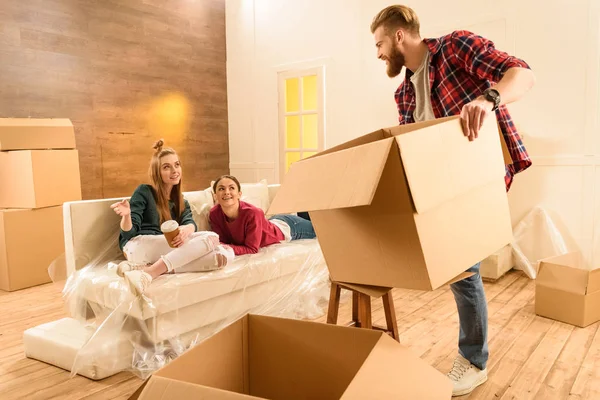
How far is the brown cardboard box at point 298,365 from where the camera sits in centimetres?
65

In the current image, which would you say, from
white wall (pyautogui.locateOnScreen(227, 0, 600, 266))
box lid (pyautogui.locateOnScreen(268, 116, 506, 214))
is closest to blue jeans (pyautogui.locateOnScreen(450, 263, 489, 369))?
box lid (pyautogui.locateOnScreen(268, 116, 506, 214))

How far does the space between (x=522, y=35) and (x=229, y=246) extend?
8.90ft

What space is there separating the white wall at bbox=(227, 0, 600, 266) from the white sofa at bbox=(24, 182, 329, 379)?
206 centimetres

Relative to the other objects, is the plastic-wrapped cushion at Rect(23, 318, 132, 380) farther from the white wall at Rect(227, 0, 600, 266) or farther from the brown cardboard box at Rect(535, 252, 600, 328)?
the white wall at Rect(227, 0, 600, 266)

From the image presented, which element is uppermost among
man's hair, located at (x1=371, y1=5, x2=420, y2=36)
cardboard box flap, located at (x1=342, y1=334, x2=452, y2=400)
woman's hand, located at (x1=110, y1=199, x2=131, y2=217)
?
man's hair, located at (x1=371, y1=5, x2=420, y2=36)

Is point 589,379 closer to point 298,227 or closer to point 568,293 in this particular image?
point 568,293

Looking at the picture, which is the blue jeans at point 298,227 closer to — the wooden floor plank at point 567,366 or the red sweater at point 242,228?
the red sweater at point 242,228

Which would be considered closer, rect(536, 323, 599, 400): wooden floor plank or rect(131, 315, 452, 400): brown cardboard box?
rect(131, 315, 452, 400): brown cardboard box

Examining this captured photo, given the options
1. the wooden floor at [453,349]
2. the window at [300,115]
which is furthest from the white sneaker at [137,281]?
the window at [300,115]

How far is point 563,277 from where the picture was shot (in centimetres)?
260

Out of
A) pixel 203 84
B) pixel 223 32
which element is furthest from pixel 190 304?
pixel 223 32

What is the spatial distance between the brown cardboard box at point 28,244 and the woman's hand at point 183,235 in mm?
1622

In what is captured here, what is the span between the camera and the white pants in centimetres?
230

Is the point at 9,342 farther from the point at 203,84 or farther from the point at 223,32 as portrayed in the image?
the point at 223,32
